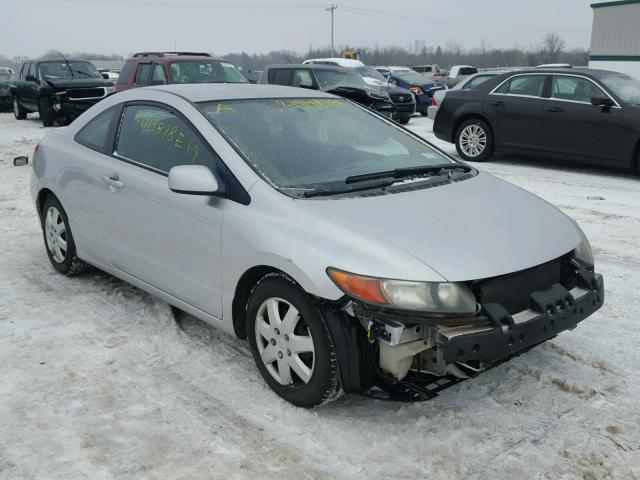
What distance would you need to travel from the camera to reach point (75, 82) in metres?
16.4

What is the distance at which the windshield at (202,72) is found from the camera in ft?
42.3

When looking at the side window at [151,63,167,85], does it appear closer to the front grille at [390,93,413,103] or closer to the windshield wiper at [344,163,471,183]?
the front grille at [390,93,413,103]

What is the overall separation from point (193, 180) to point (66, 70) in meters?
16.0

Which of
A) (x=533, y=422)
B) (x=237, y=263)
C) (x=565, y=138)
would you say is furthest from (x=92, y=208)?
(x=565, y=138)

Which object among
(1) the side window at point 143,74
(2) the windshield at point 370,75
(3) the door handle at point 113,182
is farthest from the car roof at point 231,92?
(2) the windshield at point 370,75

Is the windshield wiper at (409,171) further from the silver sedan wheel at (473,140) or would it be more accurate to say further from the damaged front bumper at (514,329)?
the silver sedan wheel at (473,140)

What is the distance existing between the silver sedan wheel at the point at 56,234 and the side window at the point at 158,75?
8.17 meters

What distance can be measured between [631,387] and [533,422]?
68 cm

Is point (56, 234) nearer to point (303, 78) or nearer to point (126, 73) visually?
point (126, 73)

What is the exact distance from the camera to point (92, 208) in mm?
4461

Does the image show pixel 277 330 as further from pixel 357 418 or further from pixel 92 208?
pixel 92 208

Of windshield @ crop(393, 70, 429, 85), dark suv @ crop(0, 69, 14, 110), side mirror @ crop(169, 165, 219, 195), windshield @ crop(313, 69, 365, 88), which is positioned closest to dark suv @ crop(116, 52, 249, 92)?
windshield @ crop(313, 69, 365, 88)

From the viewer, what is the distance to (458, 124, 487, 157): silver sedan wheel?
1077 centimetres

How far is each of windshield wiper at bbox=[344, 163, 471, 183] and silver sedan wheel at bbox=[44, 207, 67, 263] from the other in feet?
8.45
